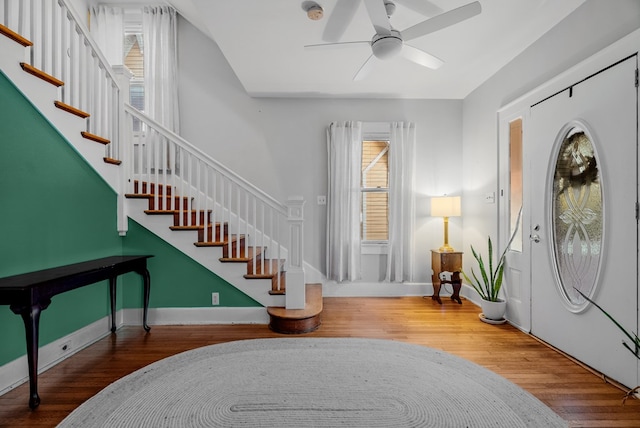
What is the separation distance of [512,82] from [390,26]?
1.93m

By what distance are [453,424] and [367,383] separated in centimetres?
55

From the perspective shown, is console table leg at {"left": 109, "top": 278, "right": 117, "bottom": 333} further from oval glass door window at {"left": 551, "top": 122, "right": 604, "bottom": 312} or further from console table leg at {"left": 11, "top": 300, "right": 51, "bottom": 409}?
oval glass door window at {"left": 551, "top": 122, "right": 604, "bottom": 312}

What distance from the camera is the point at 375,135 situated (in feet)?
14.1

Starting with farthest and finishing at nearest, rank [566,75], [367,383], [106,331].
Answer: [106,331] < [566,75] < [367,383]

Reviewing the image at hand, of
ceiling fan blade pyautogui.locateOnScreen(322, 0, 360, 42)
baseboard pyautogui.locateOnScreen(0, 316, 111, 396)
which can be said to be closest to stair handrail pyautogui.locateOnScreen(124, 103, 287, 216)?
ceiling fan blade pyautogui.locateOnScreen(322, 0, 360, 42)

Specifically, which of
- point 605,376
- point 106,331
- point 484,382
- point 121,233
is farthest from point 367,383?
point 121,233

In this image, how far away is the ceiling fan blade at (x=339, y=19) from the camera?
2.36 meters

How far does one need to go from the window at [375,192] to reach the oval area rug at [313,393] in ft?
6.65

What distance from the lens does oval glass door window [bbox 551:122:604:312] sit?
7.31ft

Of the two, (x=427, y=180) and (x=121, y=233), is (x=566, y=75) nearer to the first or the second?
(x=427, y=180)

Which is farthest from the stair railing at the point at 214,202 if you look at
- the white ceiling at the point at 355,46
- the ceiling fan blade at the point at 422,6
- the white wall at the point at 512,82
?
the white wall at the point at 512,82

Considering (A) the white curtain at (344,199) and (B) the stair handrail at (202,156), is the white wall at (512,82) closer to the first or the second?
(A) the white curtain at (344,199)

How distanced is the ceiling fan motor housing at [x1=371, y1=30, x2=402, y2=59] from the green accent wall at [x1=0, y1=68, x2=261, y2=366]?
8.25ft

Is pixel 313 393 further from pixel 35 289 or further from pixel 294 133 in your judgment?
pixel 294 133
